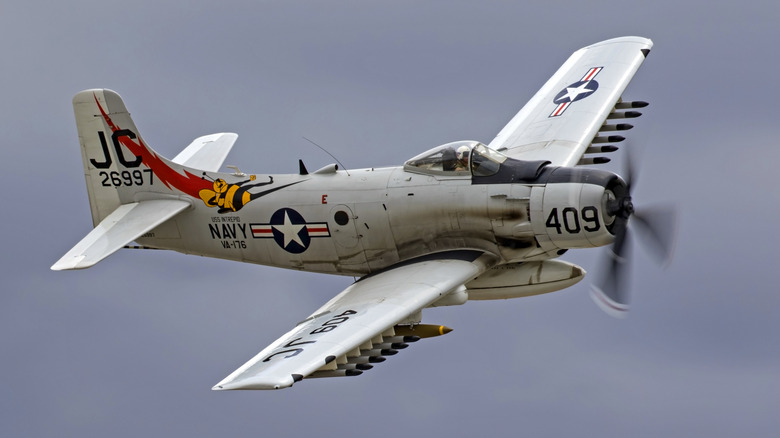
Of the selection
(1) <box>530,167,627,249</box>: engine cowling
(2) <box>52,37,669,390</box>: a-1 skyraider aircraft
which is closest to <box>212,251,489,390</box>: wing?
(2) <box>52,37,669,390</box>: a-1 skyraider aircraft

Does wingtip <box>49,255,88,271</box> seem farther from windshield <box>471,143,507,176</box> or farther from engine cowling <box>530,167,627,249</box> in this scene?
engine cowling <box>530,167,627,249</box>

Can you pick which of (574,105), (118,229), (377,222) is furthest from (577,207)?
(118,229)

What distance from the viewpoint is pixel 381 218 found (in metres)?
31.8

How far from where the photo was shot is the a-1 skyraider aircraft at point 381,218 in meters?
29.8

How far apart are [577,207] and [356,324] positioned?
4.67m

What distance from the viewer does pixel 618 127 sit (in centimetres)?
3641

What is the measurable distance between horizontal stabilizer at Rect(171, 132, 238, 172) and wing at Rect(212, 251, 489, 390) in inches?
200

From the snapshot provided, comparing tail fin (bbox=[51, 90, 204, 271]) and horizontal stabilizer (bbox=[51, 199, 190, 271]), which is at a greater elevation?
tail fin (bbox=[51, 90, 204, 271])

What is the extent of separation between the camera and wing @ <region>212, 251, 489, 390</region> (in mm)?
26500

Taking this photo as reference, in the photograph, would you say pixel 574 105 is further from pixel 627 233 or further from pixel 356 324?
pixel 356 324

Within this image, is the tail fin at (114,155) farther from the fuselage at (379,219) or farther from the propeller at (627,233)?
the propeller at (627,233)

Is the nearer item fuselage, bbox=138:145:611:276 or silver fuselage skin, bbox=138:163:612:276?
fuselage, bbox=138:145:611:276

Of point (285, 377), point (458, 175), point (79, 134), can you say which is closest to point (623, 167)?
point (458, 175)

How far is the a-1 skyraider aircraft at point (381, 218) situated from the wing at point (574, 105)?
0.19 ft
